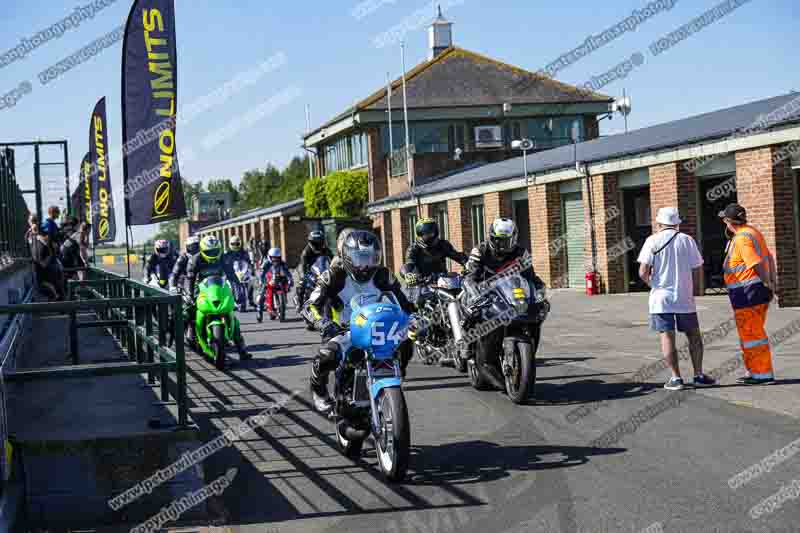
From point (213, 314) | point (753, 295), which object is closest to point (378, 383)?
point (753, 295)

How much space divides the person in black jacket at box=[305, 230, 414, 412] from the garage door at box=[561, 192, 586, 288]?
19.0 meters

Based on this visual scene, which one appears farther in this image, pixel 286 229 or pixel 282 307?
pixel 286 229

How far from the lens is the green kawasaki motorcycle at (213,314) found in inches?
526

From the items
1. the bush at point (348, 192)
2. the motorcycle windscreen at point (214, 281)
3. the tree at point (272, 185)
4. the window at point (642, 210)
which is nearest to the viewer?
the motorcycle windscreen at point (214, 281)

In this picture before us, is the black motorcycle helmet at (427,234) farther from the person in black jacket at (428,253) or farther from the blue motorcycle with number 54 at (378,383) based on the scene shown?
the blue motorcycle with number 54 at (378,383)

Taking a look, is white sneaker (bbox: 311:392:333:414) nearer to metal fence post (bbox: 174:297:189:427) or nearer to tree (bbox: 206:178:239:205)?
metal fence post (bbox: 174:297:189:427)

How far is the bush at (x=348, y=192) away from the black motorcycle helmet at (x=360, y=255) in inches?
1778

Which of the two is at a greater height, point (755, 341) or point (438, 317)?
point (438, 317)

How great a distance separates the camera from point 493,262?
10266 millimetres

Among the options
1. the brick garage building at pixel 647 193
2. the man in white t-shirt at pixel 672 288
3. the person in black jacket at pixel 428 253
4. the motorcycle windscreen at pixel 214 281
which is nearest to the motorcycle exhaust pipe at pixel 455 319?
the person in black jacket at pixel 428 253

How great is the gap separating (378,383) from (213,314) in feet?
24.2

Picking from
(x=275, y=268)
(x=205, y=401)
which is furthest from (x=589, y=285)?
(x=205, y=401)

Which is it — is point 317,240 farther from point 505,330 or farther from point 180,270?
point 505,330

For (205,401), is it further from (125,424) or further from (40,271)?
(40,271)
